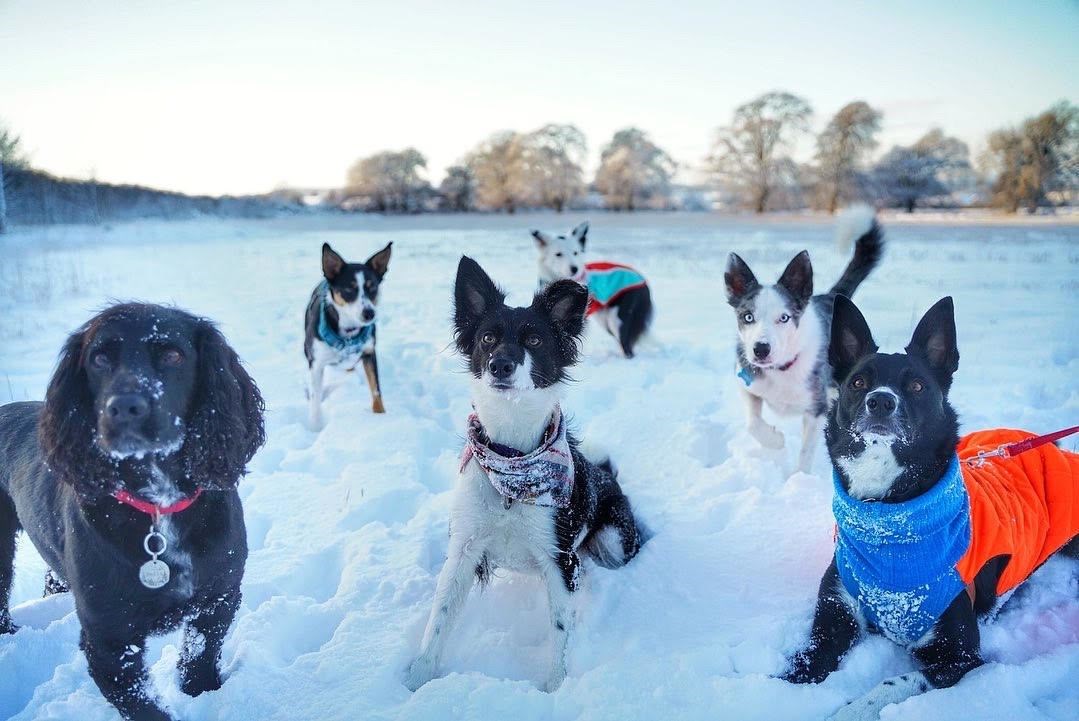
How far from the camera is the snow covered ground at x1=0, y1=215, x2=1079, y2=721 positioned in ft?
7.24

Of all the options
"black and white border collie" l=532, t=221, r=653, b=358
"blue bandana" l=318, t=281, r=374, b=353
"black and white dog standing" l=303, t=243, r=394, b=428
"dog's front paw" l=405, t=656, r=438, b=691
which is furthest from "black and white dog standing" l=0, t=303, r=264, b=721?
"black and white border collie" l=532, t=221, r=653, b=358

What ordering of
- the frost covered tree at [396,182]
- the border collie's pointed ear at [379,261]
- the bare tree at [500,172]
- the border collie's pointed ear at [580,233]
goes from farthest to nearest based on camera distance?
the frost covered tree at [396,182] < the bare tree at [500,172] < the border collie's pointed ear at [580,233] < the border collie's pointed ear at [379,261]

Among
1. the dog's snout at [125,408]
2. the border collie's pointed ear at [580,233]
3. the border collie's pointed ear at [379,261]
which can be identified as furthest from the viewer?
the border collie's pointed ear at [580,233]

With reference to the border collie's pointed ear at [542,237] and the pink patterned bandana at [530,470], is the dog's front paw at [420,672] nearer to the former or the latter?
the pink patterned bandana at [530,470]

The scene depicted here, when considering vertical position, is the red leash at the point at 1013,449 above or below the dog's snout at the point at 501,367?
below

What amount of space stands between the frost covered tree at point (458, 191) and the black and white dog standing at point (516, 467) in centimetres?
4050

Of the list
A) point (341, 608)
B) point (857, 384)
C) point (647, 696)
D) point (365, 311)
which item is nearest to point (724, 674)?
point (647, 696)

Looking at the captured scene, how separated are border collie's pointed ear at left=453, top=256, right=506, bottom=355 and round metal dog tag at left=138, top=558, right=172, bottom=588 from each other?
5.03ft

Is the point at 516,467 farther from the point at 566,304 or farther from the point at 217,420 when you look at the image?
the point at 217,420

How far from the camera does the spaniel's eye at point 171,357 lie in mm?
2133

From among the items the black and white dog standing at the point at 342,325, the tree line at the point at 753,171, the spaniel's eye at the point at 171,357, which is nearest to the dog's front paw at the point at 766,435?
the black and white dog standing at the point at 342,325

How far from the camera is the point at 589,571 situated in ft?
10.1

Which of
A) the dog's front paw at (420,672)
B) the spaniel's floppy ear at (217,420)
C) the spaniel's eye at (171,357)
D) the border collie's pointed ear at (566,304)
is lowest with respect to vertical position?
the dog's front paw at (420,672)

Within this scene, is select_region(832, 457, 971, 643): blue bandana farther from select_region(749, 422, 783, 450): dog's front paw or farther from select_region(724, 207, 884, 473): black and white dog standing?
select_region(749, 422, 783, 450): dog's front paw
